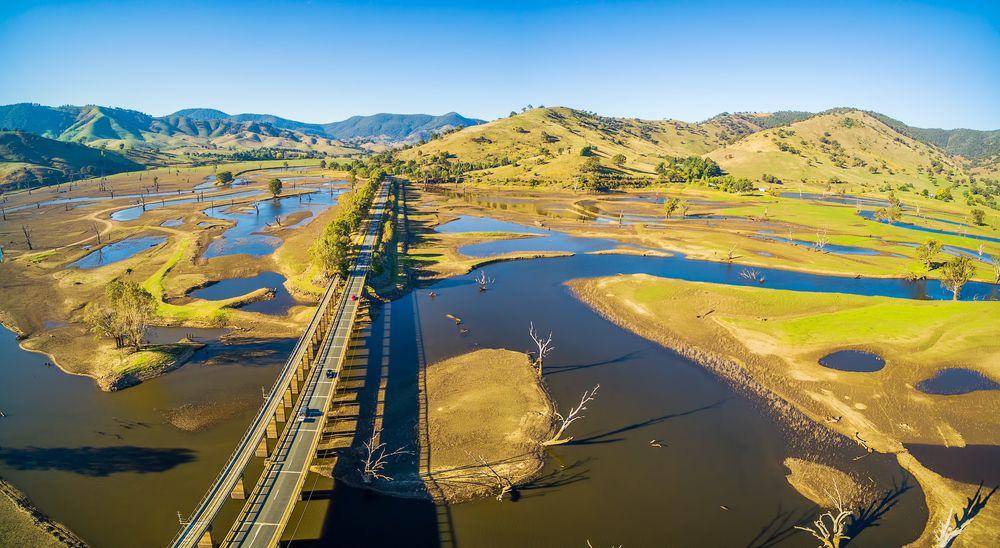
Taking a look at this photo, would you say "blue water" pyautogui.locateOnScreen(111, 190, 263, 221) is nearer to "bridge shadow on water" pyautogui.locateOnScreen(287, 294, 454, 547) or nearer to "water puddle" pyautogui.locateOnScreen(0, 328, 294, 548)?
"water puddle" pyautogui.locateOnScreen(0, 328, 294, 548)

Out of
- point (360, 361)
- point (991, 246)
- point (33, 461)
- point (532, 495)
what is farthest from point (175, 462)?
point (991, 246)

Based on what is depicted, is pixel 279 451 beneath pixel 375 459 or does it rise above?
above

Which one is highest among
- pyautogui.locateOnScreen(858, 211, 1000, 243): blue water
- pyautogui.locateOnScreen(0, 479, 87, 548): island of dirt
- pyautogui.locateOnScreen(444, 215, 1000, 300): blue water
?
pyautogui.locateOnScreen(858, 211, 1000, 243): blue water

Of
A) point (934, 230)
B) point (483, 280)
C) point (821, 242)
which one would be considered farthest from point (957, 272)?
point (934, 230)

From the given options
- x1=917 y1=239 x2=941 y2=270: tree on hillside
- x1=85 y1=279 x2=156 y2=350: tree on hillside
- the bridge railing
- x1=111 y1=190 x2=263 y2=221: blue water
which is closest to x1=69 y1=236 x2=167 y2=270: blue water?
x1=111 y1=190 x2=263 y2=221: blue water

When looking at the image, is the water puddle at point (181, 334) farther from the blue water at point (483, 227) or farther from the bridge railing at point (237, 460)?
the blue water at point (483, 227)

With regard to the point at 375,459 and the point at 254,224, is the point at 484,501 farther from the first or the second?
the point at 254,224
